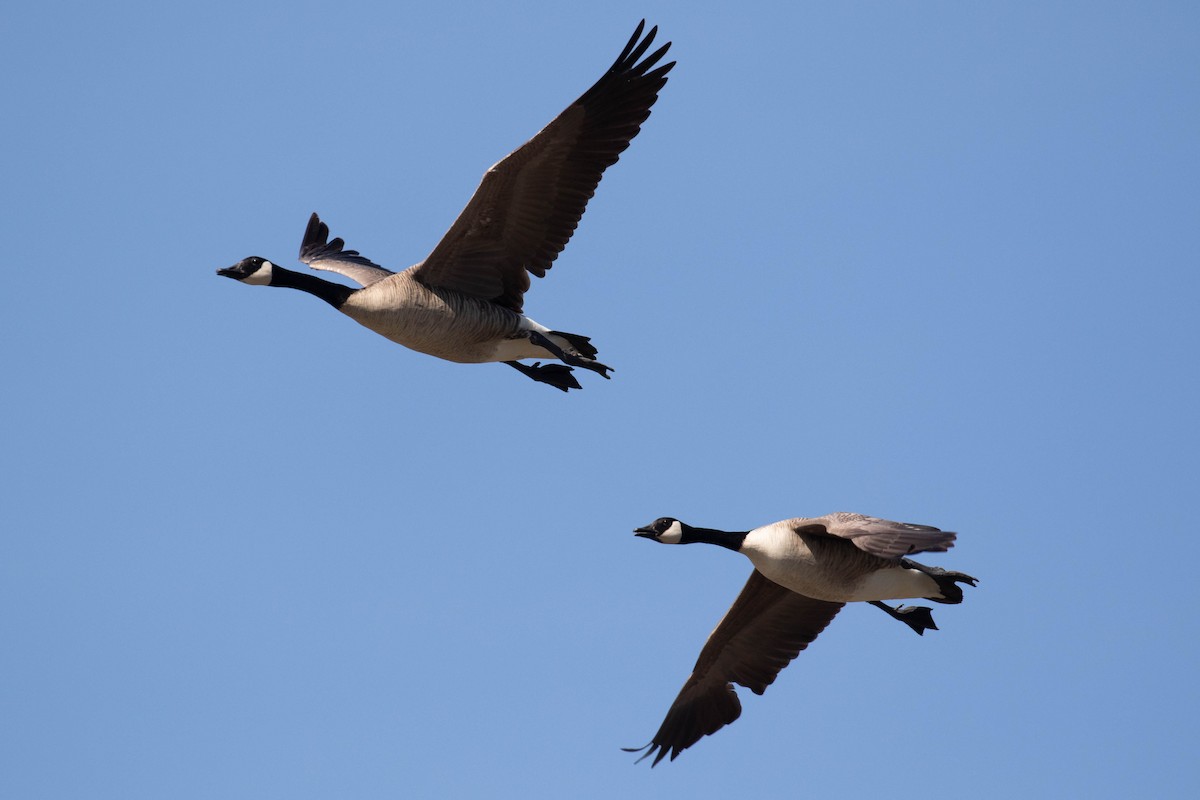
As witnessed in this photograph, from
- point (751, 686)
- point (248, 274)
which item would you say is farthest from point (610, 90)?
point (751, 686)

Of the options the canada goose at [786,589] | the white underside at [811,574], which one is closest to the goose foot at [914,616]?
the canada goose at [786,589]

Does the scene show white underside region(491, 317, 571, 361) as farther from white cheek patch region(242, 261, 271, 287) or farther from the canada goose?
white cheek patch region(242, 261, 271, 287)

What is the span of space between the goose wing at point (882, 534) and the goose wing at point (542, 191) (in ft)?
10.5

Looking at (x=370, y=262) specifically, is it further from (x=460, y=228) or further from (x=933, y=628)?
(x=933, y=628)

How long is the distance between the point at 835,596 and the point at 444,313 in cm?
387

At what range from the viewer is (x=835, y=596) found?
42.6 ft

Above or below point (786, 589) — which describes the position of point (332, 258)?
above

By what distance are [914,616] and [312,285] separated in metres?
5.81

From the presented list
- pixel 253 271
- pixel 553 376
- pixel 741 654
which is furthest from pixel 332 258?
pixel 741 654

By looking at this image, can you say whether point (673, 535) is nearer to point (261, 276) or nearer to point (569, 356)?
point (569, 356)

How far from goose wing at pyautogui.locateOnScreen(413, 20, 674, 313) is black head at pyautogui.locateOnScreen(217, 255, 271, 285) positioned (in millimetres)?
1554

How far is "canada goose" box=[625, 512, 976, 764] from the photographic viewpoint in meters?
12.1

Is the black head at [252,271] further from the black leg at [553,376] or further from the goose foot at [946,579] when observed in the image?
the goose foot at [946,579]

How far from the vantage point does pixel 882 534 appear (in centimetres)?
1168
